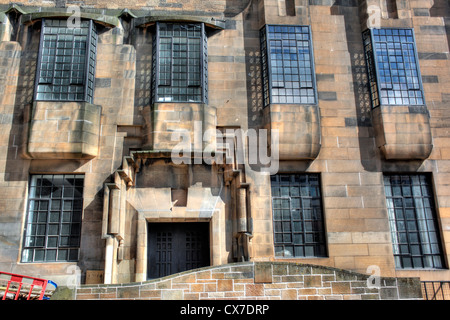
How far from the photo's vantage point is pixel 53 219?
1318cm

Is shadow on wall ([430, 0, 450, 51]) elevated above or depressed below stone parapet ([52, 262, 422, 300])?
above

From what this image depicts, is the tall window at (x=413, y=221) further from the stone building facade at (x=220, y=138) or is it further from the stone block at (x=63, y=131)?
the stone block at (x=63, y=131)

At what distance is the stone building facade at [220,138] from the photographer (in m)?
13.0

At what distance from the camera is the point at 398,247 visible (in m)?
13.7

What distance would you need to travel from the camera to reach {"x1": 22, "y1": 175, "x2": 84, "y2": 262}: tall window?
1288cm

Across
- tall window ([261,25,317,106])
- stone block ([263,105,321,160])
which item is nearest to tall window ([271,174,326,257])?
stone block ([263,105,321,160])

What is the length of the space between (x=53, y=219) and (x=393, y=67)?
12596 millimetres

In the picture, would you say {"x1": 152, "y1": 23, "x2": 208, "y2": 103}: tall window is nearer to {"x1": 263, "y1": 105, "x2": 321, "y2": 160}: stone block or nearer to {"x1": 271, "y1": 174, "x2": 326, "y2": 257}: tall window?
{"x1": 263, "y1": 105, "x2": 321, "y2": 160}: stone block

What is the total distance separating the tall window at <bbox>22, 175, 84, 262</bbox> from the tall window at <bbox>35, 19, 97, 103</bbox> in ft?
9.06

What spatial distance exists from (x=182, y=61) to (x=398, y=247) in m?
9.50

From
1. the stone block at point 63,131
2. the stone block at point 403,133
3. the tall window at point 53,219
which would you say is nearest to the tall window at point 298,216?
the stone block at point 403,133

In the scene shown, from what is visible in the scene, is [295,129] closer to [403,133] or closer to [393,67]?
[403,133]

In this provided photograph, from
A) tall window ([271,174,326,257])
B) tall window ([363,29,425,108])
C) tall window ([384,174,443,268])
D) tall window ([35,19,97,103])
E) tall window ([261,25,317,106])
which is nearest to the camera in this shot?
tall window ([271,174,326,257])

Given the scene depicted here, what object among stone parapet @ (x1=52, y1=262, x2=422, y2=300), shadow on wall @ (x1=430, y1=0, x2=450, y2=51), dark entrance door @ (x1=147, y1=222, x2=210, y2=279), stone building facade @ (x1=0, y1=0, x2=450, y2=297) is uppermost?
shadow on wall @ (x1=430, y1=0, x2=450, y2=51)
